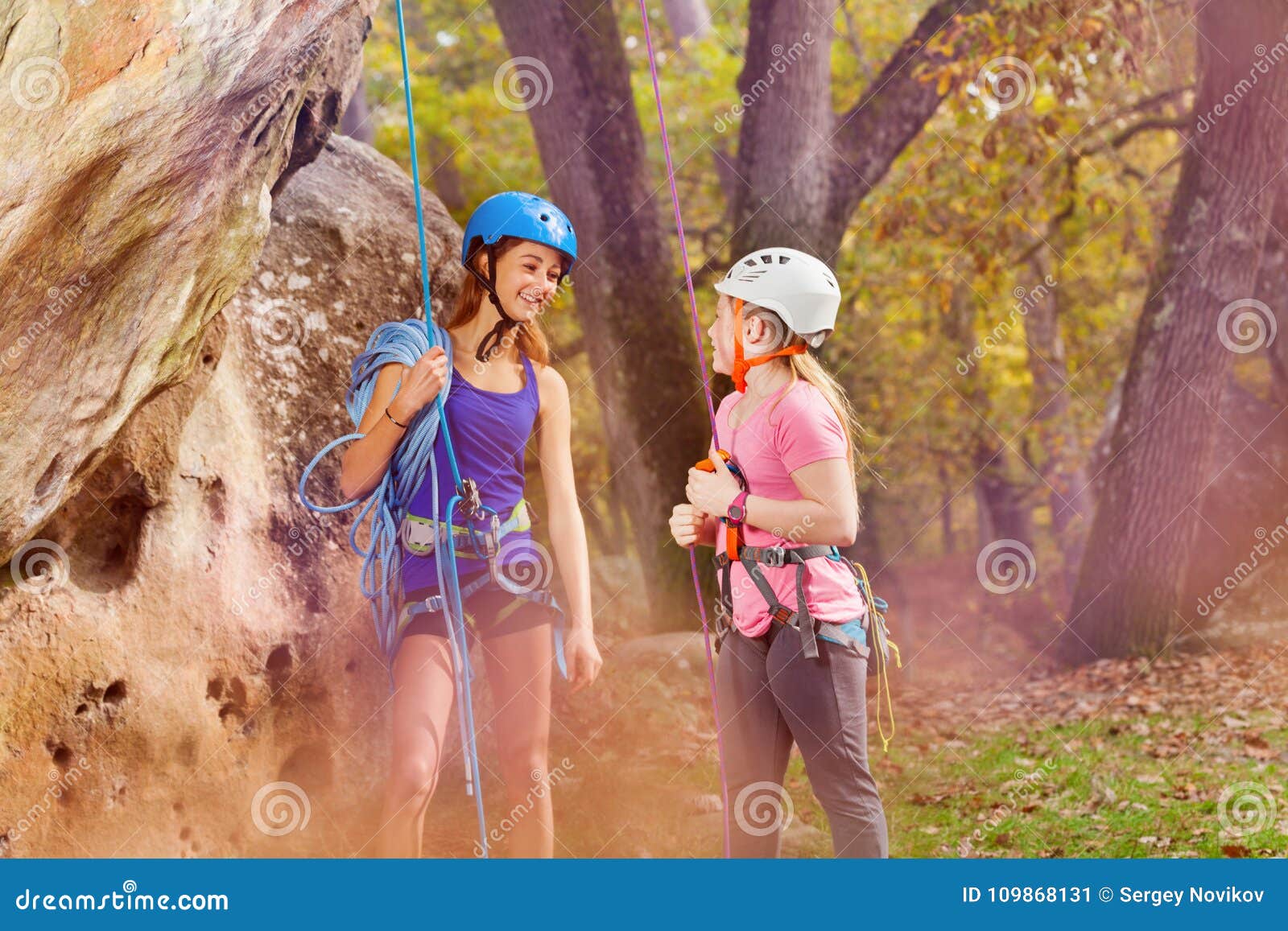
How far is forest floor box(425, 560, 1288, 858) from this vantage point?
4.78 m

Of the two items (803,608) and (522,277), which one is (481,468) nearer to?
(522,277)

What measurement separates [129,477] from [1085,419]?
1128cm

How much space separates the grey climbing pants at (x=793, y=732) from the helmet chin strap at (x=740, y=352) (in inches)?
28.5

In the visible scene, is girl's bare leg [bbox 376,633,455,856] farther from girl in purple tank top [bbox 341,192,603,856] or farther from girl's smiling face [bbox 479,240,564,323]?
girl's smiling face [bbox 479,240,564,323]

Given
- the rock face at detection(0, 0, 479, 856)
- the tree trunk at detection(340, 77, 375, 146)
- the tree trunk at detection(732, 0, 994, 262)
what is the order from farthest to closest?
the tree trunk at detection(340, 77, 375, 146) → the tree trunk at detection(732, 0, 994, 262) → the rock face at detection(0, 0, 479, 856)

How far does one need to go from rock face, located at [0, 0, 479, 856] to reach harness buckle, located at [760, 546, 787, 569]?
1919mm

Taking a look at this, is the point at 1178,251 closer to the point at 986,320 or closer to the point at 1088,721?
the point at 1088,721

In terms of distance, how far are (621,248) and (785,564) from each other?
11.5ft

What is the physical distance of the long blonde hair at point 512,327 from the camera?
12.4ft

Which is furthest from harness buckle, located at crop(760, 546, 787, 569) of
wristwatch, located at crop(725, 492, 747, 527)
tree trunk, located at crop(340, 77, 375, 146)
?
tree trunk, located at crop(340, 77, 375, 146)

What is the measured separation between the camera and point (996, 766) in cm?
601

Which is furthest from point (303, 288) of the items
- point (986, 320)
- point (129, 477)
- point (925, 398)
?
point (925, 398)

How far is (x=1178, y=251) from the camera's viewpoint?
7.47m

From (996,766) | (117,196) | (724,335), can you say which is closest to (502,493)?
(724,335)
